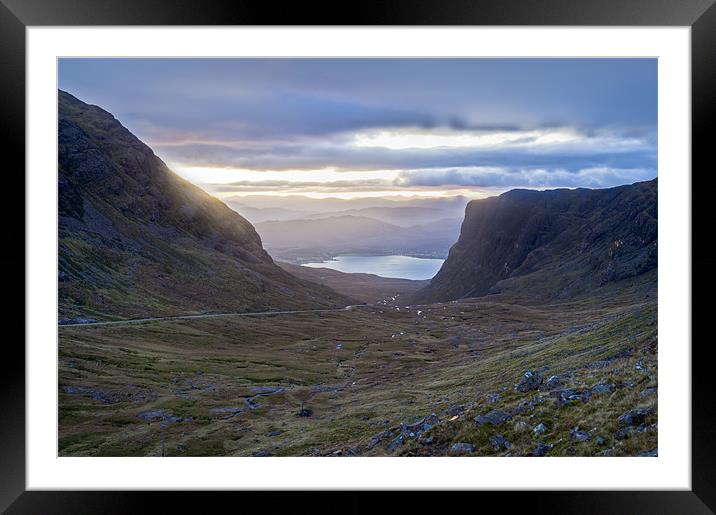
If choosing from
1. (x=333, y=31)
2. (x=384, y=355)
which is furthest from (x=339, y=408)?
(x=384, y=355)

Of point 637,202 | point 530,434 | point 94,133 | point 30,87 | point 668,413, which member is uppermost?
point 94,133

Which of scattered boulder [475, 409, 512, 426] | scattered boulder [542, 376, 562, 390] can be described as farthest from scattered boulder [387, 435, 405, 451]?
scattered boulder [542, 376, 562, 390]

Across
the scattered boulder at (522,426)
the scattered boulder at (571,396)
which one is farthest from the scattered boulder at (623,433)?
the scattered boulder at (571,396)

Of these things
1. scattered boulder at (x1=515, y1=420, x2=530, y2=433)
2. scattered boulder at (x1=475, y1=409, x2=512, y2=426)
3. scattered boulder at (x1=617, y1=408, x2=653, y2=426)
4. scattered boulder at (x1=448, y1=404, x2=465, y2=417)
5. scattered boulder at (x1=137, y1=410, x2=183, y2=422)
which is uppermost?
scattered boulder at (x1=617, y1=408, x2=653, y2=426)

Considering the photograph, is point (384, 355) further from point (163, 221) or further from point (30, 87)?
point (163, 221)

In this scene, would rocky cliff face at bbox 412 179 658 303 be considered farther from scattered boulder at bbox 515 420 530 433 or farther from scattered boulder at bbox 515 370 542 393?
scattered boulder at bbox 515 420 530 433

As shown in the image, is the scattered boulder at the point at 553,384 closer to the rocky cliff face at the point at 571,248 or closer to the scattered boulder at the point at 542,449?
the scattered boulder at the point at 542,449

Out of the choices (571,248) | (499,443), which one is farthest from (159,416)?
(571,248)
